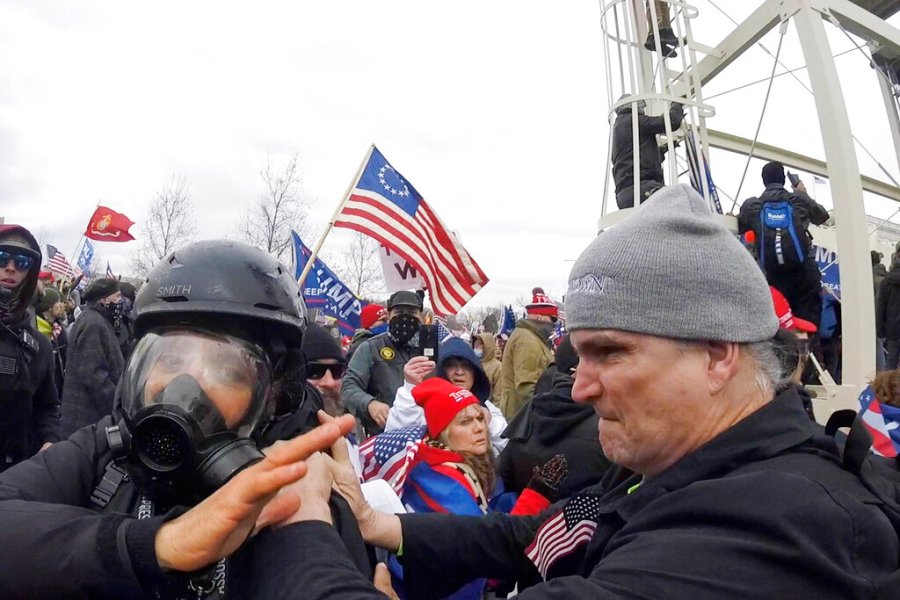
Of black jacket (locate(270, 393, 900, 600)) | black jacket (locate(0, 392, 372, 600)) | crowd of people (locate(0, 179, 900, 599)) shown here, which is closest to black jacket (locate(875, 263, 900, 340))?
crowd of people (locate(0, 179, 900, 599))

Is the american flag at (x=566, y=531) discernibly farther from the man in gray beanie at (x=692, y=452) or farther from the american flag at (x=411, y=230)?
the american flag at (x=411, y=230)

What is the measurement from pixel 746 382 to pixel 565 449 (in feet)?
5.88

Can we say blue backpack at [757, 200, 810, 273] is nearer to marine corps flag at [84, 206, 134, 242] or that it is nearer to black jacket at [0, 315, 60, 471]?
black jacket at [0, 315, 60, 471]

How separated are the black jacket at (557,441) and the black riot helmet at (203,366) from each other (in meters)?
1.74

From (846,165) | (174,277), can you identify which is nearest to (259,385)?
(174,277)

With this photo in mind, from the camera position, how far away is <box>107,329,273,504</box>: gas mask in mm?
1329

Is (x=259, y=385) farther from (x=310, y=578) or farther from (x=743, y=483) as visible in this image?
(x=743, y=483)

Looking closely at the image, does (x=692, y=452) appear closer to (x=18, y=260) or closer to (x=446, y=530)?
(x=446, y=530)

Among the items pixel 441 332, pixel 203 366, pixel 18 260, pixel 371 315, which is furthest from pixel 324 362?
pixel 441 332

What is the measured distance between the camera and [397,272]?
7172 mm

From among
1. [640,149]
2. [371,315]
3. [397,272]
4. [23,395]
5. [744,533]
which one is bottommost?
[23,395]

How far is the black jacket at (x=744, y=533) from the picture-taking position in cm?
114

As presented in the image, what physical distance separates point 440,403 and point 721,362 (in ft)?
7.34

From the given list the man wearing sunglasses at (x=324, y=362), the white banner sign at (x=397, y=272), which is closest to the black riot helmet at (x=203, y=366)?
the man wearing sunglasses at (x=324, y=362)
